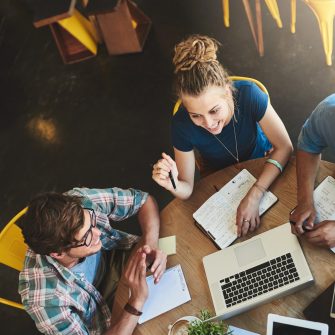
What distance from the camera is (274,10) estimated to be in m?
3.35

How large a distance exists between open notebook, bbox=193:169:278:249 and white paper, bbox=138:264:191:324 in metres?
0.22

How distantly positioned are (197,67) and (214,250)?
0.78 metres

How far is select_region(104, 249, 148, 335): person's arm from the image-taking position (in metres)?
1.68

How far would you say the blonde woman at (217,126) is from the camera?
68.5 inches

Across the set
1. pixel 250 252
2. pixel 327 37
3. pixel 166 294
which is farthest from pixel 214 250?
pixel 327 37

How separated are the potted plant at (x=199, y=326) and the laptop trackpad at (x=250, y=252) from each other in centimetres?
25

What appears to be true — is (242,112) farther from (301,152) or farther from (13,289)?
(13,289)

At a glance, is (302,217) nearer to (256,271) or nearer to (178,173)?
(256,271)

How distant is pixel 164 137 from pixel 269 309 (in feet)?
6.62

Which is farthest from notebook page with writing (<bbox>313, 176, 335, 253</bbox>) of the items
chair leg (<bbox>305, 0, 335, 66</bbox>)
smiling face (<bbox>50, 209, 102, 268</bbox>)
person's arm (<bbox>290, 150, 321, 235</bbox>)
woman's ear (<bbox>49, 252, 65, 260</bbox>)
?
chair leg (<bbox>305, 0, 335, 66</bbox>)

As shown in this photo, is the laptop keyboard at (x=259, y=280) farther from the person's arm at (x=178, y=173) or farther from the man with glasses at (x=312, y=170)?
the person's arm at (x=178, y=173)

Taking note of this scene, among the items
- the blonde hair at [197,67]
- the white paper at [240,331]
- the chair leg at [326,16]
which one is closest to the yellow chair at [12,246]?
the blonde hair at [197,67]

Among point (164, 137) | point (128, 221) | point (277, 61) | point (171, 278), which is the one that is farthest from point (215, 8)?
point (171, 278)

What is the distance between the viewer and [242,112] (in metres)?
1.96
